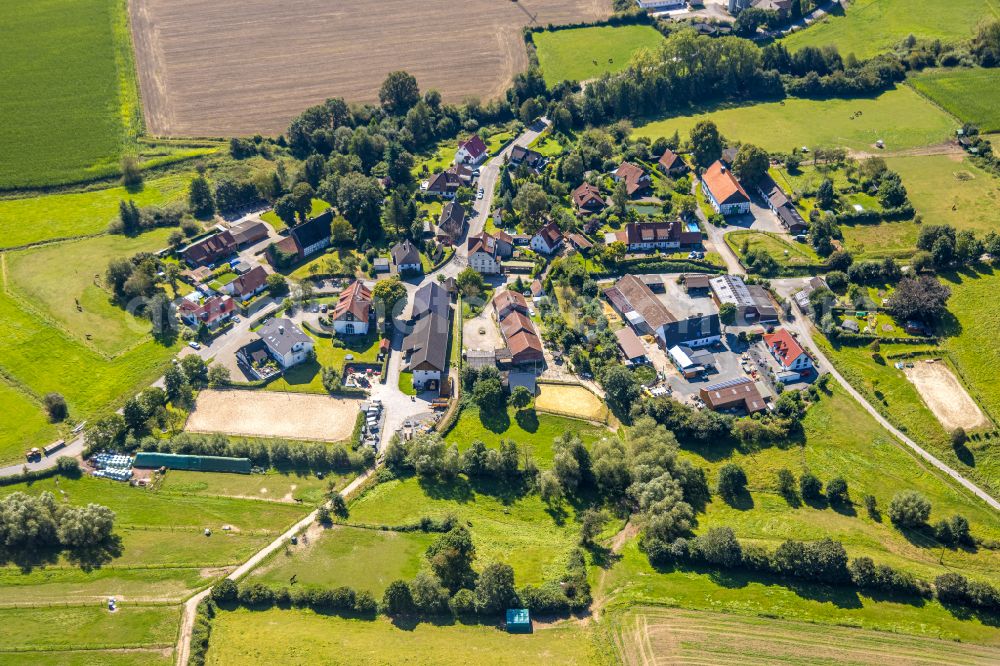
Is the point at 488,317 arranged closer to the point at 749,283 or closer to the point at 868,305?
the point at 749,283

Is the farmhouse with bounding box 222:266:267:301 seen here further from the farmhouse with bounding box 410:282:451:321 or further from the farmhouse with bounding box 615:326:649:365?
the farmhouse with bounding box 615:326:649:365

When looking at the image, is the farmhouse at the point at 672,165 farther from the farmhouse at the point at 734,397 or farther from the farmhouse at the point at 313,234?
the farmhouse at the point at 313,234

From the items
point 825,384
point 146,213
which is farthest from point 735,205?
point 146,213

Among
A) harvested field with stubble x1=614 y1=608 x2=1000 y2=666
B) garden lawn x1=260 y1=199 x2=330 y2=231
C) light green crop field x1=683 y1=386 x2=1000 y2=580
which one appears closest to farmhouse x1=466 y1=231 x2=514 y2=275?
garden lawn x1=260 y1=199 x2=330 y2=231

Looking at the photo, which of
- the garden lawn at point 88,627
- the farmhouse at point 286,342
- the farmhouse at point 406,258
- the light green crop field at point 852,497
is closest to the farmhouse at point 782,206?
the light green crop field at point 852,497

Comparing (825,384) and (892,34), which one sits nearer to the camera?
(825,384)

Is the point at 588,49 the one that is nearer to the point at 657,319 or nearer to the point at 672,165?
the point at 672,165
